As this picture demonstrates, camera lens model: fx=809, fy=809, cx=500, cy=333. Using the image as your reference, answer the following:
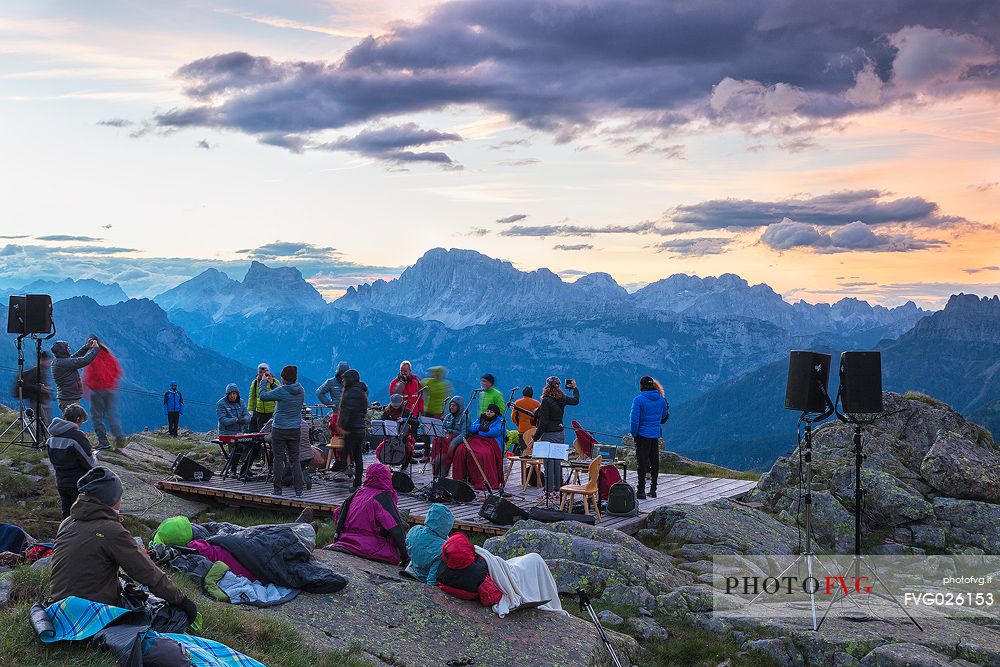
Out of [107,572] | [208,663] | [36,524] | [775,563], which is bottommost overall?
[775,563]

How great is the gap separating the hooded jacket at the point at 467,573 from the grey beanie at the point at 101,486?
4.40 m

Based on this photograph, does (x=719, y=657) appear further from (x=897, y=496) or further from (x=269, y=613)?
(x=897, y=496)

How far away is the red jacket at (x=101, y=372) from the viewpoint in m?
19.1

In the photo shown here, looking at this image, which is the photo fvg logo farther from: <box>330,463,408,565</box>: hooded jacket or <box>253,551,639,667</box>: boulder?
<box>330,463,408,565</box>: hooded jacket

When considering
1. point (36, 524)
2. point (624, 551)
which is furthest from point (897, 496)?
point (36, 524)

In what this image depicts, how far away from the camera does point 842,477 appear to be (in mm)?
19828

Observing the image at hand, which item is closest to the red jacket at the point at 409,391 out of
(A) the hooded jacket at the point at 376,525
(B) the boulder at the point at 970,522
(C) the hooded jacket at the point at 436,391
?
(C) the hooded jacket at the point at 436,391

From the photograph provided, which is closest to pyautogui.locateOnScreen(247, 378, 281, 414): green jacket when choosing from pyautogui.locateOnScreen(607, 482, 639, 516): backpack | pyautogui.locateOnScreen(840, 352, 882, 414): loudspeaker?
pyautogui.locateOnScreen(607, 482, 639, 516): backpack

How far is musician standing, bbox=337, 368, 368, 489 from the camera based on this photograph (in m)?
17.6

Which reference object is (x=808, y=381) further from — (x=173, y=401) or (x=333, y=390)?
(x=173, y=401)

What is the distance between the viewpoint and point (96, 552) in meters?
7.57

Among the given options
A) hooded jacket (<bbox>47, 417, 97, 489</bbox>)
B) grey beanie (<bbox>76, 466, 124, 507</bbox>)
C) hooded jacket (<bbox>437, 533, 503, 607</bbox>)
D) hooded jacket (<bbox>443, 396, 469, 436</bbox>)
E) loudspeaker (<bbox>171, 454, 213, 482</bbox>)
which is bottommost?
loudspeaker (<bbox>171, 454, 213, 482</bbox>)

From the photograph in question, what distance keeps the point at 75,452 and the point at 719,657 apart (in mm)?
9926

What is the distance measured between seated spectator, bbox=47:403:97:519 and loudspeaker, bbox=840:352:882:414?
1161 centimetres
